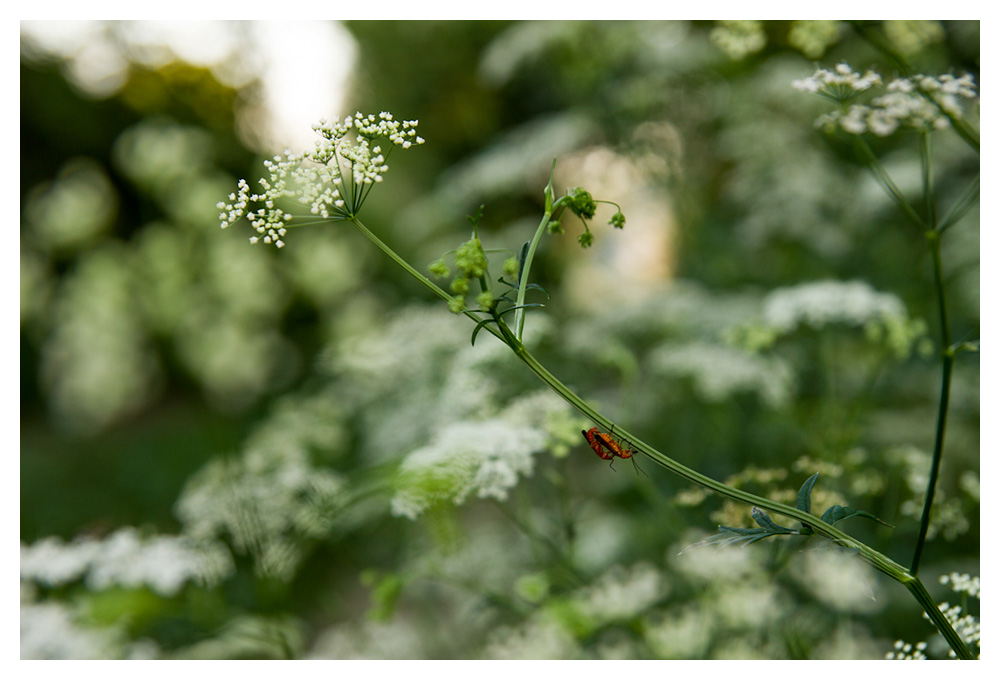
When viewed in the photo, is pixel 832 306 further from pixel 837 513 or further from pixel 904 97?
pixel 837 513

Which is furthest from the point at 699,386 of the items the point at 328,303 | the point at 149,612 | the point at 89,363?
the point at 89,363

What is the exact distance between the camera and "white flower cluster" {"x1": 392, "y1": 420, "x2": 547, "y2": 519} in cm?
89

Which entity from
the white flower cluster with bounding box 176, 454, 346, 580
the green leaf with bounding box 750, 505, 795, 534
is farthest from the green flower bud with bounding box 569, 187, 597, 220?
the white flower cluster with bounding box 176, 454, 346, 580

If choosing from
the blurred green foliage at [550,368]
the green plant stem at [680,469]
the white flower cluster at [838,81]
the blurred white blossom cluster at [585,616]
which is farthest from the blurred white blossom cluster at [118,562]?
the white flower cluster at [838,81]

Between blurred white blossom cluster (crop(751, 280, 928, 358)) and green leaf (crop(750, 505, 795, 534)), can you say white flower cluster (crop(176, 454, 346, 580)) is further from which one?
blurred white blossom cluster (crop(751, 280, 928, 358))

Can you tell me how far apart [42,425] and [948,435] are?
450 centimetres

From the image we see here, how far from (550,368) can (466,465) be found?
0.79 metres

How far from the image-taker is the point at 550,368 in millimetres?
1671

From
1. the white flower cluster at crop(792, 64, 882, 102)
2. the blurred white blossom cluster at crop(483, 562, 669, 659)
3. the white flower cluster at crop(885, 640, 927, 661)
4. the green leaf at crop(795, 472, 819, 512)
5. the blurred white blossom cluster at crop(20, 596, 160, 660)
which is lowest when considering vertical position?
the white flower cluster at crop(885, 640, 927, 661)

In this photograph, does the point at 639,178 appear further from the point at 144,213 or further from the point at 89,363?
the point at 89,363

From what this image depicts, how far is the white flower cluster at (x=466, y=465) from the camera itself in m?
0.89

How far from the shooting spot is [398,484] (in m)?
0.99

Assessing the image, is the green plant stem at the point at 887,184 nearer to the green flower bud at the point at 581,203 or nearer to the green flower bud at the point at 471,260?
the green flower bud at the point at 581,203

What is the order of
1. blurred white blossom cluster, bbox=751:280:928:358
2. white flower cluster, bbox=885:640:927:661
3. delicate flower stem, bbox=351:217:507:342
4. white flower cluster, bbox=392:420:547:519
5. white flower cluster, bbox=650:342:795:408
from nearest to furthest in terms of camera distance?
delicate flower stem, bbox=351:217:507:342 → white flower cluster, bbox=885:640:927:661 → white flower cluster, bbox=392:420:547:519 → blurred white blossom cluster, bbox=751:280:928:358 → white flower cluster, bbox=650:342:795:408
